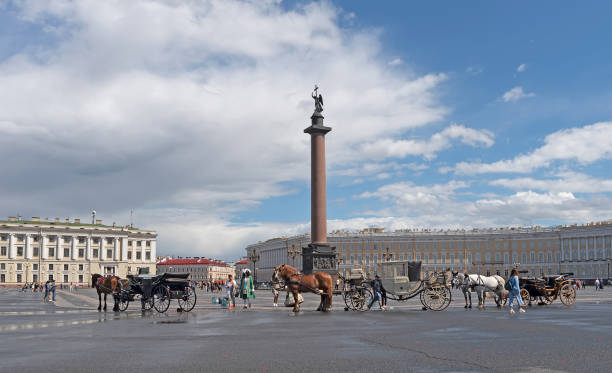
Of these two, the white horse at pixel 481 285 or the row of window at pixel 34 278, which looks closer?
the white horse at pixel 481 285

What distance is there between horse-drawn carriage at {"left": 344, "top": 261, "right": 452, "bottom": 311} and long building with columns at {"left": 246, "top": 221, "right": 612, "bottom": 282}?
4509 inches

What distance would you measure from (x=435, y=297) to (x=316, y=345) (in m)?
11.7

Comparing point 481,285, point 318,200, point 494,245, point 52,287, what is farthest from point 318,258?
point 494,245

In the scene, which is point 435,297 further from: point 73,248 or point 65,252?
point 73,248

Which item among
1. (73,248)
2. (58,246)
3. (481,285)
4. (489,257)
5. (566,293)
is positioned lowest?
(489,257)

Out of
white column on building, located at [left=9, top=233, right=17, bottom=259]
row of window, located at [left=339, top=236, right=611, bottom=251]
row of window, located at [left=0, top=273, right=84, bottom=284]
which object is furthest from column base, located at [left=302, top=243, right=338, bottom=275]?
white column on building, located at [left=9, top=233, right=17, bottom=259]

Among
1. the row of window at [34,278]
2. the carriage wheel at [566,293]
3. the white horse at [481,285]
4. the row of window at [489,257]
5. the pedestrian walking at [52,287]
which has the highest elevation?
the white horse at [481,285]

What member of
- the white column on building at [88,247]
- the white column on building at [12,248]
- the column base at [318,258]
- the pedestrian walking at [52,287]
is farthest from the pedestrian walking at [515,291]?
the white column on building at [88,247]

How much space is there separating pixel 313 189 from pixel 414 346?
28871 mm

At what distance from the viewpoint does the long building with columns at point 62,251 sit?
132 metres

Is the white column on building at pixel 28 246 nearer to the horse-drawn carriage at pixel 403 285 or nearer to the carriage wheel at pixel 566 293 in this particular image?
the horse-drawn carriage at pixel 403 285

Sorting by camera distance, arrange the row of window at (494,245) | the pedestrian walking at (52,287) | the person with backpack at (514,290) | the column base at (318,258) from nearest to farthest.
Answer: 1. the person with backpack at (514,290)
2. the pedestrian walking at (52,287)
3. the column base at (318,258)
4. the row of window at (494,245)

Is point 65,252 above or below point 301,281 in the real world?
below

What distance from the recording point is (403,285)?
76.5 feet
